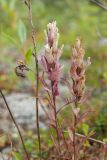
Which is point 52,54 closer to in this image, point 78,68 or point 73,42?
point 78,68

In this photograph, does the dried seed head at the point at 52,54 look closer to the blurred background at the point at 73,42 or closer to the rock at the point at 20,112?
the blurred background at the point at 73,42

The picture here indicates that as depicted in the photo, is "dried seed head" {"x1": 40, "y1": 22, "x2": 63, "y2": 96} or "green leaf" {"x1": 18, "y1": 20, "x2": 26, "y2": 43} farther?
Answer: "green leaf" {"x1": 18, "y1": 20, "x2": 26, "y2": 43}

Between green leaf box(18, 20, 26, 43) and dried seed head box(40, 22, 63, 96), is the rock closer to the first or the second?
green leaf box(18, 20, 26, 43)

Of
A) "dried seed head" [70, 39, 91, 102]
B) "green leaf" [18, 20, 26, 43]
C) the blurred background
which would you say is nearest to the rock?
the blurred background

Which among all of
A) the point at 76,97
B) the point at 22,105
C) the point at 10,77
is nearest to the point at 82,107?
the point at 22,105

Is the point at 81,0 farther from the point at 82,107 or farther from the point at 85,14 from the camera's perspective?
the point at 82,107

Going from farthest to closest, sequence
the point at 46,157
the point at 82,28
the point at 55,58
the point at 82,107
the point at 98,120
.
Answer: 1. the point at 82,28
2. the point at 82,107
3. the point at 98,120
4. the point at 46,157
5. the point at 55,58

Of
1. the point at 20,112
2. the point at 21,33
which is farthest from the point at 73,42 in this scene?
the point at 21,33

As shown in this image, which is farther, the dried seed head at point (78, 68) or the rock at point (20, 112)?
the rock at point (20, 112)

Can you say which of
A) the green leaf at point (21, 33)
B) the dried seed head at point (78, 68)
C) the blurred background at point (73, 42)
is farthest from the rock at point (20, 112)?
the dried seed head at point (78, 68)
